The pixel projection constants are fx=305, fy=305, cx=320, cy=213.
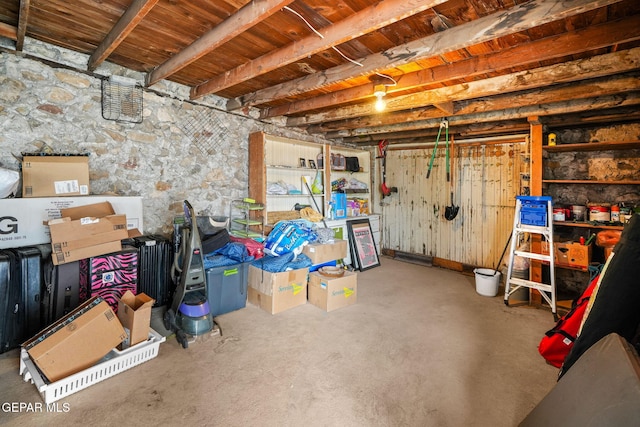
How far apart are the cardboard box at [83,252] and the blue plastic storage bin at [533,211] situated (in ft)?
13.3

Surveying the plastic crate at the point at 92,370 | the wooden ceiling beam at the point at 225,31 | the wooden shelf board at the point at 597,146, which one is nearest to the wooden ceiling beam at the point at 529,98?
the wooden shelf board at the point at 597,146

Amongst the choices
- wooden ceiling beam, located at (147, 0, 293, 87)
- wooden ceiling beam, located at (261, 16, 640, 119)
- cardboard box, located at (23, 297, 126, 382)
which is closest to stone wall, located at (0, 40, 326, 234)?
wooden ceiling beam, located at (147, 0, 293, 87)

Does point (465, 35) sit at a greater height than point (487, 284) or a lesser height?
greater

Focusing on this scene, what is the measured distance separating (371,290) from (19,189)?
3.61 meters

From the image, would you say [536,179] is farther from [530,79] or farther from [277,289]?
[277,289]

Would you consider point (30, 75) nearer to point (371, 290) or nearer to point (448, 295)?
point (371, 290)

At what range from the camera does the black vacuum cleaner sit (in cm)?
253

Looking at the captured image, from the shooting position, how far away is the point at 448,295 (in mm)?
3785

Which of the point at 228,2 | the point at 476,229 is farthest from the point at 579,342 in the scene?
the point at 476,229

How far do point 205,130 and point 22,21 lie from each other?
179 centimetres

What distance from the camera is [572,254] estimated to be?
3234mm

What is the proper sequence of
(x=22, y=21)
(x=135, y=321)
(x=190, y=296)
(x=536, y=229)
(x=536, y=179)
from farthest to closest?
(x=536, y=179)
(x=536, y=229)
(x=190, y=296)
(x=135, y=321)
(x=22, y=21)

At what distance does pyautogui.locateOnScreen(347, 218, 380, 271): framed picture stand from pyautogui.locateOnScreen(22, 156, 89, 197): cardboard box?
3.50 m

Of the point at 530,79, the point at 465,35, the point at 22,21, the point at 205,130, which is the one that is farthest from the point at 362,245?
the point at 22,21
